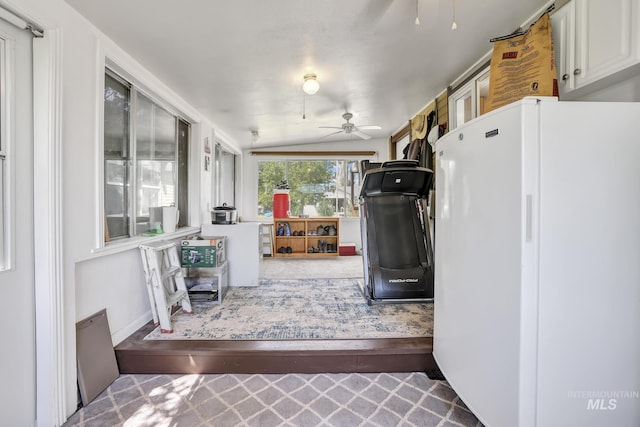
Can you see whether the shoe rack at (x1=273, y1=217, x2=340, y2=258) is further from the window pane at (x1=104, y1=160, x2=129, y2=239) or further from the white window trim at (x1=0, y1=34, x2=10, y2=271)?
the white window trim at (x1=0, y1=34, x2=10, y2=271)

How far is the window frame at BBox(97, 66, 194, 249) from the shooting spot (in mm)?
1929

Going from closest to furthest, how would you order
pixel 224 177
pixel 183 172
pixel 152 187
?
1. pixel 152 187
2. pixel 183 172
3. pixel 224 177

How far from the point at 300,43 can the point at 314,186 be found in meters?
4.28

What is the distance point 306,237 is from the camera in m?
5.96

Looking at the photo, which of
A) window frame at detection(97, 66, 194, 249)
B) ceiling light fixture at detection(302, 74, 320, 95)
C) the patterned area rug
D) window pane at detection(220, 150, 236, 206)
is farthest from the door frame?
window pane at detection(220, 150, 236, 206)

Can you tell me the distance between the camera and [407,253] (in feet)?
10.7

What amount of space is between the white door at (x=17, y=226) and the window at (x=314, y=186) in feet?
16.1

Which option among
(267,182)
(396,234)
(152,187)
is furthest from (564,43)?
(267,182)

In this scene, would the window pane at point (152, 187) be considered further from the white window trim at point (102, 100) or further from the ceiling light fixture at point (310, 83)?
the ceiling light fixture at point (310, 83)

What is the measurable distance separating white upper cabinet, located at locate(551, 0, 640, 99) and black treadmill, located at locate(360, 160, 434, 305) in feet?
5.35

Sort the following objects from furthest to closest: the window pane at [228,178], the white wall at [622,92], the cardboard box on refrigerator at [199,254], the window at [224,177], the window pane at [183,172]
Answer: the window pane at [228,178], the window at [224,177], the window pane at [183,172], the cardboard box on refrigerator at [199,254], the white wall at [622,92]

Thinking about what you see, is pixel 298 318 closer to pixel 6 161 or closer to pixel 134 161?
pixel 134 161

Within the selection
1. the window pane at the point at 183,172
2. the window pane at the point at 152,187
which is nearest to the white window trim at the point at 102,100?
the window pane at the point at 152,187

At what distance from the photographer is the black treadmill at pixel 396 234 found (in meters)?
3.03
